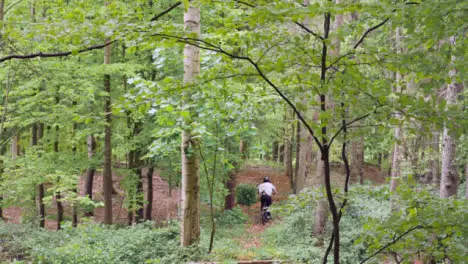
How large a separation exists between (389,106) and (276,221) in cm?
1212

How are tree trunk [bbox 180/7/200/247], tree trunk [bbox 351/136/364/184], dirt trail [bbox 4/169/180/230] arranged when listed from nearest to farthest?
tree trunk [bbox 180/7/200/247], dirt trail [bbox 4/169/180/230], tree trunk [bbox 351/136/364/184]

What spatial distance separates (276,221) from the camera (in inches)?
543

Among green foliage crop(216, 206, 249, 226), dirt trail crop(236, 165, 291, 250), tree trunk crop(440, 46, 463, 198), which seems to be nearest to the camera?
tree trunk crop(440, 46, 463, 198)

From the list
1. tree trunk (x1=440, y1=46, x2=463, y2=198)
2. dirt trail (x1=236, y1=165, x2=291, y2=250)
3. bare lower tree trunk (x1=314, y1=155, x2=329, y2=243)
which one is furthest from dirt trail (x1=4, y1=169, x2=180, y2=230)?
tree trunk (x1=440, y1=46, x2=463, y2=198)

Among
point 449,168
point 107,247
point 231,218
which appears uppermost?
point 449,168

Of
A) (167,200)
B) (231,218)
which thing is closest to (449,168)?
(231,218)

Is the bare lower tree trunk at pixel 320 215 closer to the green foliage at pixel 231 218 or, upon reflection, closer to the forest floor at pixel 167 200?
the forest floor at pixel 167 200

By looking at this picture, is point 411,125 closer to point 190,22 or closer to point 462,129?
point 462,129

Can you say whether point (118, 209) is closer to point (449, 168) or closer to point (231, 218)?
point (231, 218)

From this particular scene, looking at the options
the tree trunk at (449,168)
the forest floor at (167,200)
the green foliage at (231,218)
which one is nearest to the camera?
the tree trunk at (449,168)

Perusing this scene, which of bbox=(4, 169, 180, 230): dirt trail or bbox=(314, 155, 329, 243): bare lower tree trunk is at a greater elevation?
bbox=(314, 155, 329, 243): bare lower tree trunk

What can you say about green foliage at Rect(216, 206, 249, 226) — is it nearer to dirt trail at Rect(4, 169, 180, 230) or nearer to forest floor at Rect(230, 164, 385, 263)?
forest floor at Rect(230, 164, 385, 263)

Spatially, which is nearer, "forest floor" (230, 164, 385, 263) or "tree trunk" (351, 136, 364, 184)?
"forest floor" (230, 164, 385, 263)

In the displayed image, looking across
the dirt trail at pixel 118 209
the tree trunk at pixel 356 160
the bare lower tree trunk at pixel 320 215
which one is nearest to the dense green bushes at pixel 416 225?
the bare lower tree trunk at pixel 320 215
